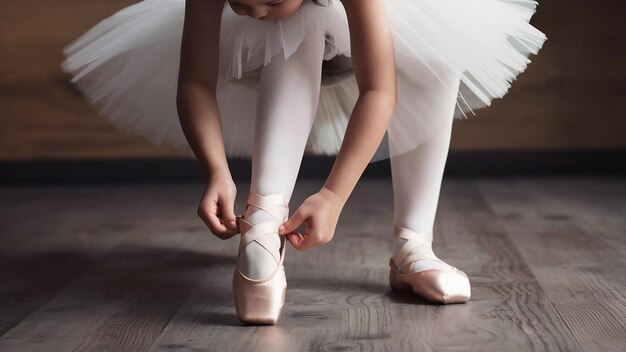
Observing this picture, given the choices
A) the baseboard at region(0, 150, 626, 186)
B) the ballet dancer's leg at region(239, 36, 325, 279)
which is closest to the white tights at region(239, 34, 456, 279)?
the ballet dancer's leg at region(239, 36, 325, 279)

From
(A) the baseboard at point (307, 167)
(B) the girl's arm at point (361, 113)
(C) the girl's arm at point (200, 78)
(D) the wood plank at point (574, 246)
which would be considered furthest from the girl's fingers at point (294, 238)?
(A) the baseboard at point (307, 167)

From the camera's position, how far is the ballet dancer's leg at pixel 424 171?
1097 millimetres

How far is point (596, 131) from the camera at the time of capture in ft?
7.80

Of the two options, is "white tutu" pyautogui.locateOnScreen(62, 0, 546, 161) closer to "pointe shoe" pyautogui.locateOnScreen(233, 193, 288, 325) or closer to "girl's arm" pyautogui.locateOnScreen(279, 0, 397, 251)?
"girl's arm" pyautogui.locateOnScreen(279, 0, 397, 251)

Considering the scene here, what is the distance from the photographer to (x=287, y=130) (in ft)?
3.37

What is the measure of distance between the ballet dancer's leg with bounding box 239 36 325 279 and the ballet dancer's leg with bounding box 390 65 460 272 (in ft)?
0.45

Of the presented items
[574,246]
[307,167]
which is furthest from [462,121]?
[574,246]

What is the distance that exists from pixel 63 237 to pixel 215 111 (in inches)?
26.9

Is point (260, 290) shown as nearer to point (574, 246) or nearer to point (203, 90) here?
point (203, 90)

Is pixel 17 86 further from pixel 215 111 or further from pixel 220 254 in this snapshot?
pixel 215 111

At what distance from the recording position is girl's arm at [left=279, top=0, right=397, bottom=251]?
94cm

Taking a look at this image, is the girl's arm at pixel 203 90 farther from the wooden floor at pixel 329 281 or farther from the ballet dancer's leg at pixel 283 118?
the wooden floor at pixel 329 281

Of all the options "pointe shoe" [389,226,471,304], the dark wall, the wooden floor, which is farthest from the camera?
the dark wall

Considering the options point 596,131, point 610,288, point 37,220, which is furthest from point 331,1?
point 596,131
